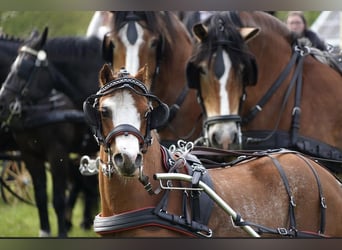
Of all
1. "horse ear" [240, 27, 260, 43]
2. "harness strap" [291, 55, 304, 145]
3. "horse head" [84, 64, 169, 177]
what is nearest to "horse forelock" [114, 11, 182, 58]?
"horse ear" [240, 27, 260, 43]

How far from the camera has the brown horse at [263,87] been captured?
4.48 meters

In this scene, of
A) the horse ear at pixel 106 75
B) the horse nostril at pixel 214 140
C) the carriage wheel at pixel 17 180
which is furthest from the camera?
→ the carriage wheel at pixel 17 180

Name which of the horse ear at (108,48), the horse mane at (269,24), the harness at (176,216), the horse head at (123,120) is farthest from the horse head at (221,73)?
the horse head at (123,120)

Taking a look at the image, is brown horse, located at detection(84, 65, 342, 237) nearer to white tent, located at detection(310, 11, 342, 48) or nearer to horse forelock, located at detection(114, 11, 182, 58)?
white tent, located at detection(310, 11, 342, 48)

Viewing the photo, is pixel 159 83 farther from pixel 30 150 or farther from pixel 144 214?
pixel 144 214

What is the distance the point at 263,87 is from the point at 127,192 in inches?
71.1

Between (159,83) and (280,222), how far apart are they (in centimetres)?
185

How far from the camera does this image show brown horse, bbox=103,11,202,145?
16.1 ft

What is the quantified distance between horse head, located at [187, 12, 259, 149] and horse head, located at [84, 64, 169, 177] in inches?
46.1

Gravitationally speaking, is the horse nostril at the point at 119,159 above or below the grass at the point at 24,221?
below

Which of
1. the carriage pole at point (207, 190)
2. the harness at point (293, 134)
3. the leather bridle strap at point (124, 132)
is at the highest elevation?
the harness at point (293, 134)

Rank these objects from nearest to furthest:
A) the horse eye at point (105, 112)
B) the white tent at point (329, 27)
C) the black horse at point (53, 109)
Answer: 1. the horse eye at point (105, 112)
2. the white tent at point (329, 27)
3. the black horse at point (53, 109)

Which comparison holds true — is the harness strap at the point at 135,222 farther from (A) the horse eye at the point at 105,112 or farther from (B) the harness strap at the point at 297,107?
(B) the harness strap at the point at 297,107

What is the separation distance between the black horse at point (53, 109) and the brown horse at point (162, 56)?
68 cm
